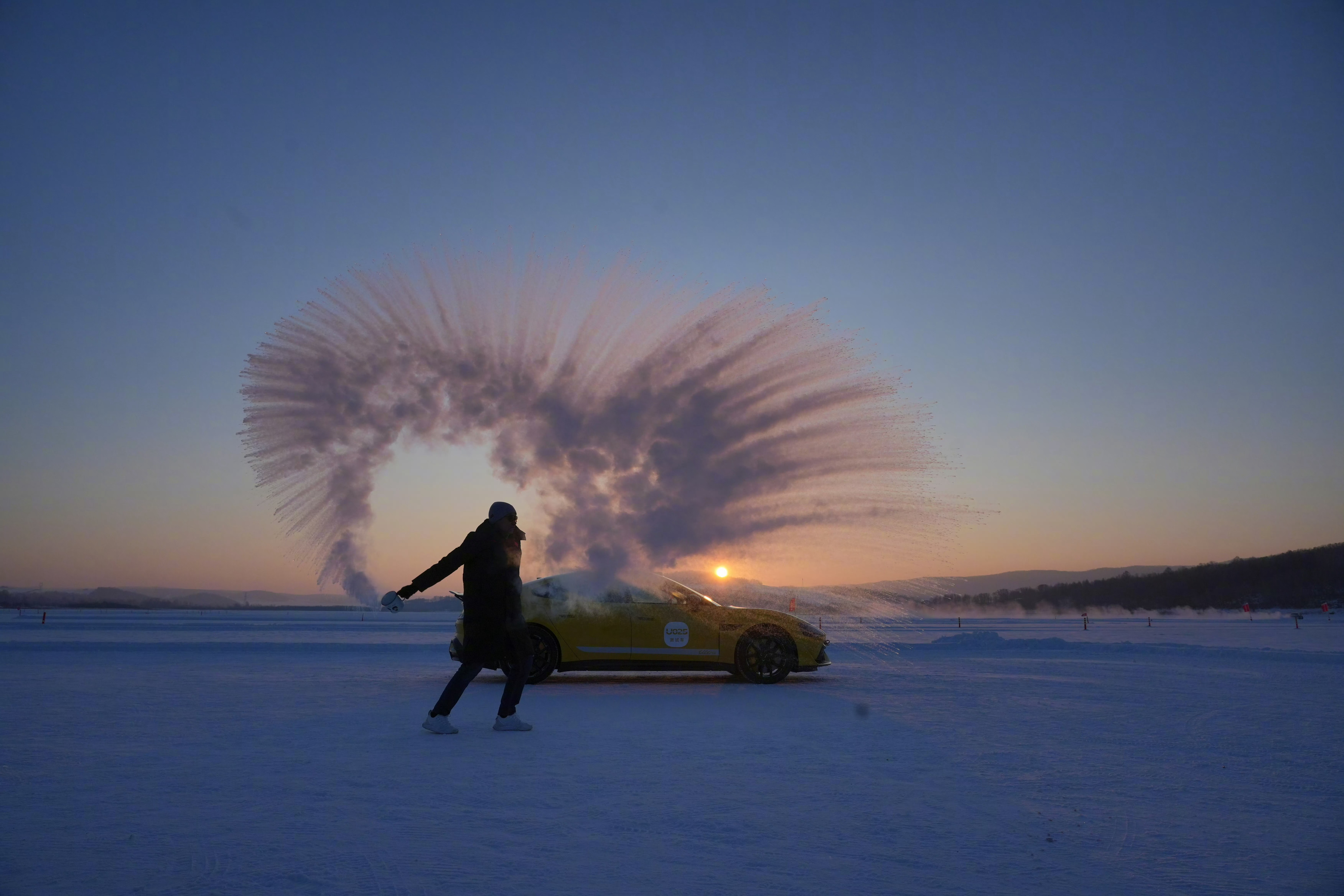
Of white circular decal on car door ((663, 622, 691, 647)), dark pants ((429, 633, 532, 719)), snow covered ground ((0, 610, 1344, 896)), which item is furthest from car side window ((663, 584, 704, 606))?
dark pants ((429, 633, 532, 719))

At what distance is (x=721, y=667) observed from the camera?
38.7ft

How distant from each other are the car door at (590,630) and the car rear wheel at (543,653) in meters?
0.08

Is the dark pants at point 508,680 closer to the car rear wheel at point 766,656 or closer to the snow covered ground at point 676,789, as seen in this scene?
the snow covered ground at point 676,789

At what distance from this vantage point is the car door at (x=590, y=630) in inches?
454

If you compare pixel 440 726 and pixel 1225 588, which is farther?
pixel 1225 588

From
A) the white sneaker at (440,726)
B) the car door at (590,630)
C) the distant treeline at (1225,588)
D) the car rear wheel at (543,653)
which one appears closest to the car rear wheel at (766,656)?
the car door at (590,630)

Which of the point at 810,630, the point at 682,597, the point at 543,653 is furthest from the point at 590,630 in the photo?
the point at 810,630

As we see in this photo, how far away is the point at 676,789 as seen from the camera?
531cm

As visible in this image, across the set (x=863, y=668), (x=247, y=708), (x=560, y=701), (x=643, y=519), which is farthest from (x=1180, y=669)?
(x=247, y=708)

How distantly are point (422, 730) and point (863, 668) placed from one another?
29.6 ft

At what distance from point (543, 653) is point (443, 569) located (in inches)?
165

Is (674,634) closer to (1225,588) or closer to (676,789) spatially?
(676,789)

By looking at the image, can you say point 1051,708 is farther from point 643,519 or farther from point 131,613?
point 131,613

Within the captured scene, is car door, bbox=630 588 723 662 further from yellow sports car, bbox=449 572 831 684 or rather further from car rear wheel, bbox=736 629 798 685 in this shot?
car rear wheel, bbox=736 629 798 685
